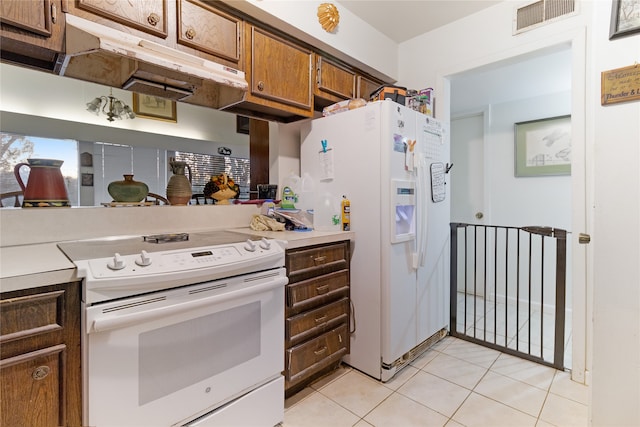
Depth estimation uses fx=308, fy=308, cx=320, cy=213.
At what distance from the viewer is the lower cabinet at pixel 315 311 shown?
5.33 feet

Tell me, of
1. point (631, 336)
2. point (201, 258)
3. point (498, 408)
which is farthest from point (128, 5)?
point (498, 408)

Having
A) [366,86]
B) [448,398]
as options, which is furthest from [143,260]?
[366,86]

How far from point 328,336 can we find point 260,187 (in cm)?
113

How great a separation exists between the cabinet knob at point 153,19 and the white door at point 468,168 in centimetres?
344

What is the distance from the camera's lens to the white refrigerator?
1.87m

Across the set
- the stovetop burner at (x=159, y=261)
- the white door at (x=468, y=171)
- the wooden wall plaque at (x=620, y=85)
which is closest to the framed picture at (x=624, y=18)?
the wooden wall plaque at (x=620, y=85)

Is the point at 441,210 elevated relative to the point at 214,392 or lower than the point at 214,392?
elevated

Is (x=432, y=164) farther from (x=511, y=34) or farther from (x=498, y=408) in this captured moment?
(x=498, y=408)

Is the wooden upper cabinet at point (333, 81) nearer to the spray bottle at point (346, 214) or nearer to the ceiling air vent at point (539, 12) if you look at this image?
the spray bottle at point (346, 214)

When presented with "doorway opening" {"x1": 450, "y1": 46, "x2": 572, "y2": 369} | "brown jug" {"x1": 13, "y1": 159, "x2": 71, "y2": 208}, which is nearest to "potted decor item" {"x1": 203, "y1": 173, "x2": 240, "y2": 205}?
"brown jug" {"x1": 13, "y1": 159, "x2": 71, "y2": 208}

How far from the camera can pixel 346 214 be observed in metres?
2.00

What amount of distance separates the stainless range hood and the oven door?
3.14 ft

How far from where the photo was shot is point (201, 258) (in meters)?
1.22

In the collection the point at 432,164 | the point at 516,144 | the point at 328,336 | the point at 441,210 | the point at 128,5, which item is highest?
the point at 128,5
